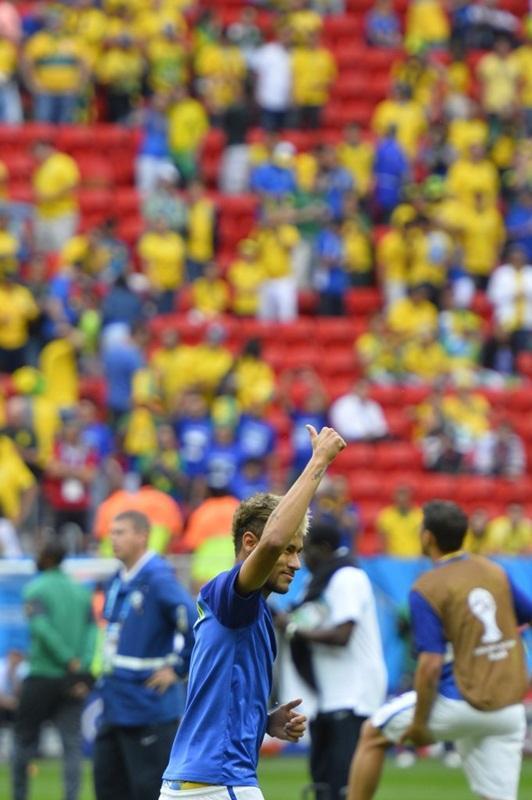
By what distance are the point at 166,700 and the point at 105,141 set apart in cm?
1655

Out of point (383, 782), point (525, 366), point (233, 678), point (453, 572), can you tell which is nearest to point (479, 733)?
point (453, 572)

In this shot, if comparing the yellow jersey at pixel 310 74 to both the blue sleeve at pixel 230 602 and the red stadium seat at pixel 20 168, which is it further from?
the blue sleeve at pixel 230 602

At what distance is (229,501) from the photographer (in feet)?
56.7

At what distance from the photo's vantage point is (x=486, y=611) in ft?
32.4

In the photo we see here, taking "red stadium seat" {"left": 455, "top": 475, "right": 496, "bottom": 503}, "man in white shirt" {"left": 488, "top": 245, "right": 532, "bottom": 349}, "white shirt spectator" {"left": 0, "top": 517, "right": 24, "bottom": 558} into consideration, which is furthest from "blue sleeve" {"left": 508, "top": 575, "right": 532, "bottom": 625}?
"man in white shirt" {"left": 488, "top": 245, "right": 532, "bottom": 349}

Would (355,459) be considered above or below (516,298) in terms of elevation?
below

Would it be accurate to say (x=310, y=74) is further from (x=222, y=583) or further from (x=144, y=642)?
(x=222, y=583)

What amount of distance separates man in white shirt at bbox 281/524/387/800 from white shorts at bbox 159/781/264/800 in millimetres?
3838

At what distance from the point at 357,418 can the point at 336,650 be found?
11793mm

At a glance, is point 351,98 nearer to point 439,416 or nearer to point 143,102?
point 143,102

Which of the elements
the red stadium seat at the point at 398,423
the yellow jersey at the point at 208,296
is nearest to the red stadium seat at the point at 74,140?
the yellow jersey at the point at 208,296

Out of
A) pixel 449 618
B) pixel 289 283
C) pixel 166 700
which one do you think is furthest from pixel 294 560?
pixel 289 283

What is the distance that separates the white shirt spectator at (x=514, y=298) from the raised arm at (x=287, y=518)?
1819 centimetres

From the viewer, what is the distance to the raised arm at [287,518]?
674 cm
